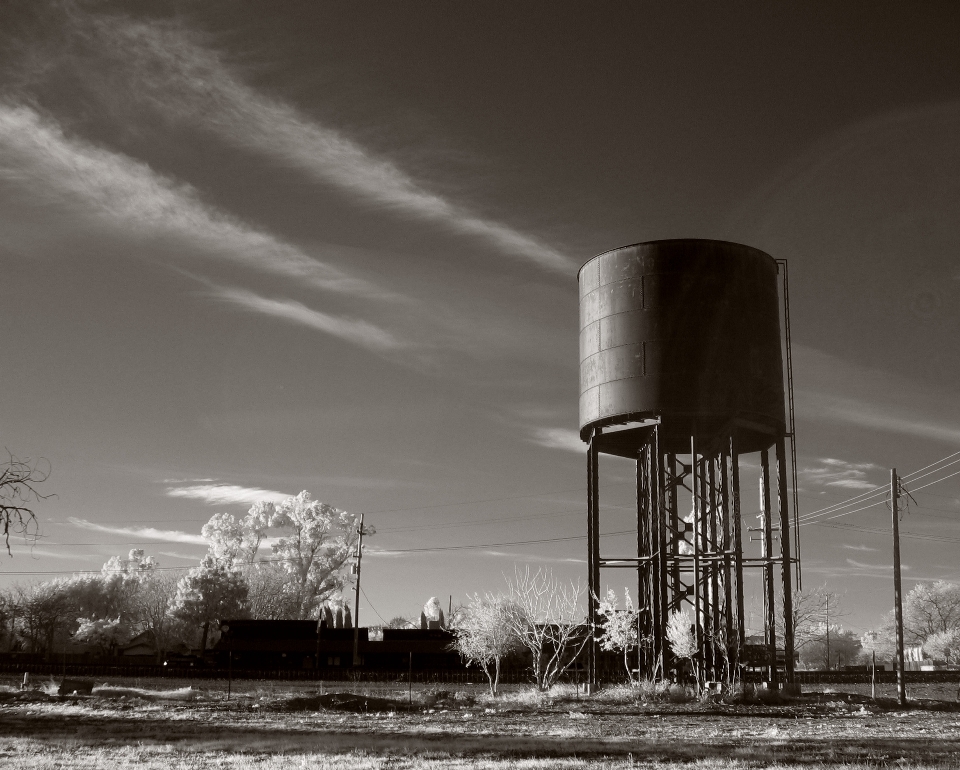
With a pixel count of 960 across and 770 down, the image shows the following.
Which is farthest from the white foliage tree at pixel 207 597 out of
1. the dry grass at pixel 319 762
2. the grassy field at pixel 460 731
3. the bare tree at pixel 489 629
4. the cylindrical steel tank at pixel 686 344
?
the dry grass at pixel 319 762

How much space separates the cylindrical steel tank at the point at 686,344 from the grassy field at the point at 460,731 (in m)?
→ 8.59

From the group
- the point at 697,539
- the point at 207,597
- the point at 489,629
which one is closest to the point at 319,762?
the point at 697,539

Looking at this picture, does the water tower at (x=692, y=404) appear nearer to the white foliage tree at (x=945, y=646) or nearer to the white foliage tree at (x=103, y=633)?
the white foliage tree at (x=103, y=633)

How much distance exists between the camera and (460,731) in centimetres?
2320

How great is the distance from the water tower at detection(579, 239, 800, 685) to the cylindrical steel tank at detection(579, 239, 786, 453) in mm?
44

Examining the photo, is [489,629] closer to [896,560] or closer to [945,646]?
[896,560]

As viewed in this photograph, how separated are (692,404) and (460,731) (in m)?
13.9

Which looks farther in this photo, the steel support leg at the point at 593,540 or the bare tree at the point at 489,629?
the bare tree at the point at 489,629

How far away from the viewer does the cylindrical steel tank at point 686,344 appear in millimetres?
33406

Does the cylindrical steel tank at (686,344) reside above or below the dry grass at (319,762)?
above

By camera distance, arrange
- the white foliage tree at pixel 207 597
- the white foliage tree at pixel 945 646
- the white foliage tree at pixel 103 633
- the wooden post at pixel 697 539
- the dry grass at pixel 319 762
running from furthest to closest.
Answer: the white foliage tree at pixel 945 646 → the white foliage tree at pixel 103 633 → the white foliage tree at pixel 207 597 → the wooden post at pixel 697 539 → the dry grass at pixel 319 762

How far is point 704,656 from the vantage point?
112ft

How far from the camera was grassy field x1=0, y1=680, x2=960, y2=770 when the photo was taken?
17250 millimetres

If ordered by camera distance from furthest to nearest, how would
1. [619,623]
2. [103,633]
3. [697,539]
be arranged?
[103,633] → [619,623] → [697,539]
